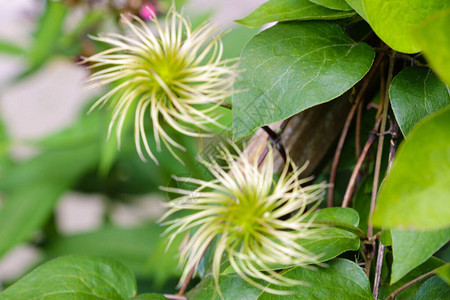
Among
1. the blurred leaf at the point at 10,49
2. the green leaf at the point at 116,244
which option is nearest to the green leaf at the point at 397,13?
→ the green leaf at the point at 116,244

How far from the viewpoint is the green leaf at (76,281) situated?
25cm

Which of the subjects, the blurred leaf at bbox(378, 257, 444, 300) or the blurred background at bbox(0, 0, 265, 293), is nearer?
the blurred leaf at bbox(378, 257, 444, 300)

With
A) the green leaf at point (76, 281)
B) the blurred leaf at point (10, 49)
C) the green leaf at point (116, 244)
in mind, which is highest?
the blurred leaf at point (10, 49)

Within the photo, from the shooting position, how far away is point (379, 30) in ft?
Answer: 0.59

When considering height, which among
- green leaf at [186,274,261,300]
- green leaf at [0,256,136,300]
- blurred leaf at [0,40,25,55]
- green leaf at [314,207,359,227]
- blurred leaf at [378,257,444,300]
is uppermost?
blurred leaf at [0,40,25,55]

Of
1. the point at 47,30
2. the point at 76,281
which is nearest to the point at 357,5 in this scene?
the point at 76,281

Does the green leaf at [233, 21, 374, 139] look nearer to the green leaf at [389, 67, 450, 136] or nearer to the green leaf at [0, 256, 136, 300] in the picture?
the green leaf at [389, 67, 450, 136]

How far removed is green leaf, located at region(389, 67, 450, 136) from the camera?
0.62 ft

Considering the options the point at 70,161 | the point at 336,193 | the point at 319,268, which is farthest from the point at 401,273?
the point at 70,161

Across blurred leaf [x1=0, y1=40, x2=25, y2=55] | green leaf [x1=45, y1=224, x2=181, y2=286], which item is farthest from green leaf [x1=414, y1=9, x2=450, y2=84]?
blurred leaf [x1=0, y1=40, x2=25, y2=55]

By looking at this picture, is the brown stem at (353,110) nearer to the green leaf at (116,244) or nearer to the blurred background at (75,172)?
the blurred background at (75,172)

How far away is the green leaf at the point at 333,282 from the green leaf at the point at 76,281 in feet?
0.34

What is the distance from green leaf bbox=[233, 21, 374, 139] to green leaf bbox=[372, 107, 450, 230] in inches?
2.5

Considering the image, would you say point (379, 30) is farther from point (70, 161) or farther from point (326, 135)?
point (70, 161)
